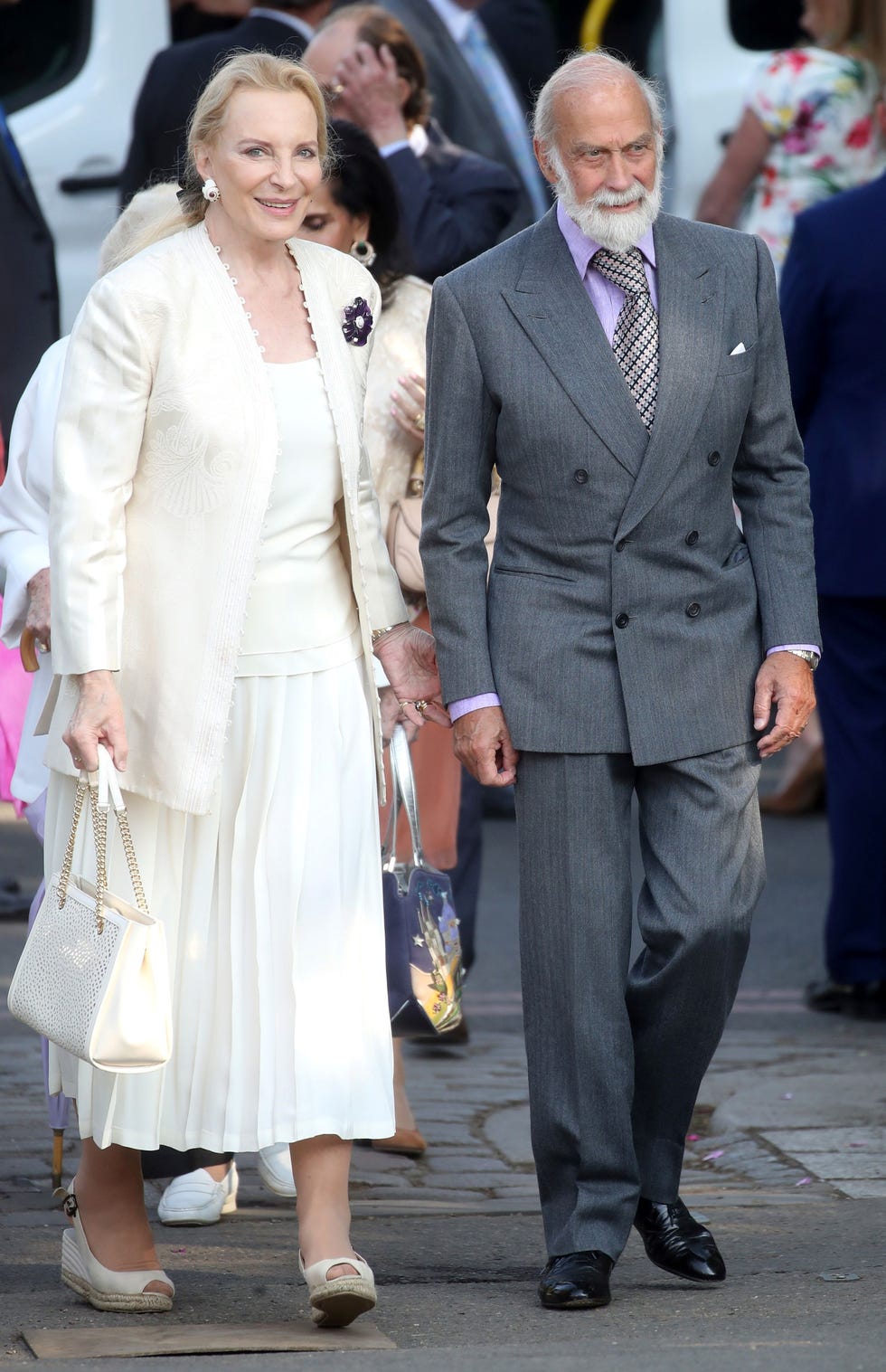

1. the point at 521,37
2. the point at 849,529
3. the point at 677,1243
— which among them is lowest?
the point at 677,1243

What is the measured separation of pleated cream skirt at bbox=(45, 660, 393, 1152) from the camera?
3.75 m

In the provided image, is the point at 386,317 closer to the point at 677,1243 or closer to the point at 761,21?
the point at 677,1243

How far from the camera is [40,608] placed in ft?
13.9

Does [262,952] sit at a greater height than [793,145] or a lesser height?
lesser

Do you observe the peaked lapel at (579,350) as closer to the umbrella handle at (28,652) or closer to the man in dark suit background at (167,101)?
the umbrella handle at (28,652)

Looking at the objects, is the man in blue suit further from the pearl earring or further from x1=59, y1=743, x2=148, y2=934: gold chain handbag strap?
x1=59, y1=743, x2=148, y2=934: gold chain handbag strap

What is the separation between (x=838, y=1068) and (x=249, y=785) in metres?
2.37

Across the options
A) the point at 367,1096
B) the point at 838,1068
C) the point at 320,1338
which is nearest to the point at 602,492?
the point at 367,1096

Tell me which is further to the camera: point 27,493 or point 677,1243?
point 27,493

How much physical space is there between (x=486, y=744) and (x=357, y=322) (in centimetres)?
72

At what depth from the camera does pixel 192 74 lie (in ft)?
23.8

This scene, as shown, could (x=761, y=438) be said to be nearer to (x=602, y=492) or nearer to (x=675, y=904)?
(x=602, y=492)

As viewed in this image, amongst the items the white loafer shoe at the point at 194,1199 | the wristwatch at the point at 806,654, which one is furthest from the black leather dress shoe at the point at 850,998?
the wristwatch at the point at 806,654

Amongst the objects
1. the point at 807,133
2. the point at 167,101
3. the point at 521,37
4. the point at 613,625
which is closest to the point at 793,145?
the point at 807,133
